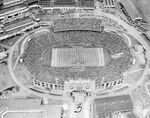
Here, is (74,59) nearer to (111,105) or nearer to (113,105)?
(111,105)

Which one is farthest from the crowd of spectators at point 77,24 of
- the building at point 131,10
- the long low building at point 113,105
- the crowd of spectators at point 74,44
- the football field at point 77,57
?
the long low building at point 113,105

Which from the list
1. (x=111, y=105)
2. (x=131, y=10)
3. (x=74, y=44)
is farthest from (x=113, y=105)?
(x=131, y=10)

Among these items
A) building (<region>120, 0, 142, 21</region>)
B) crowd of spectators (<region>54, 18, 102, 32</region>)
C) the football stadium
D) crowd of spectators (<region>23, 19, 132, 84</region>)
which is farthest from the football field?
building (<region>120, 0, 142, 21</region>)

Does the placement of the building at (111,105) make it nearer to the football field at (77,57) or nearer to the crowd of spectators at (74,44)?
the crowd of spectators at (74,44)

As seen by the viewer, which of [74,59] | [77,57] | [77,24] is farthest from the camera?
[77,24]

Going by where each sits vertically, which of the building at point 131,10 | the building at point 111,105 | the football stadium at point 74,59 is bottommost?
the building at point 111,105

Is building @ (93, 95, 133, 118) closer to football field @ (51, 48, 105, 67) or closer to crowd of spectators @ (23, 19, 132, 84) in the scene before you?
crowd of spectators @ (23, 19, 132, 84)

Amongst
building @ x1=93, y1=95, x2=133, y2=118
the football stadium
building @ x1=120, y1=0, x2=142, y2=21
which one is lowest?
building @ x1=93, y1=95, x2=133, y2=118
